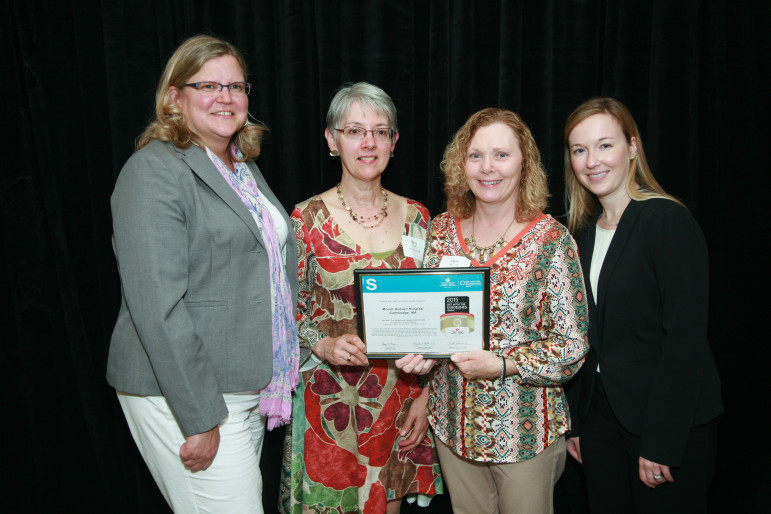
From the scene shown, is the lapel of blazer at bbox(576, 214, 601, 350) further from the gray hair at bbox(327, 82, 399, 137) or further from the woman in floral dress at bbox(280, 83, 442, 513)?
the gray hair at bbox(327, 82, 399, 137)

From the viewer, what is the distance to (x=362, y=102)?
6.44 ft

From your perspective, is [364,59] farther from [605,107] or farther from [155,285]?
[155,285]

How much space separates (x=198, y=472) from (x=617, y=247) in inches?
61.1

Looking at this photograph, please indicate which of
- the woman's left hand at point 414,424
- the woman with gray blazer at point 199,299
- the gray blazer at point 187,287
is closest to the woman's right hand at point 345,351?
the woman with gray blazer at point 199,299

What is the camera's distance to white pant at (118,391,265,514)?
5.11 ft

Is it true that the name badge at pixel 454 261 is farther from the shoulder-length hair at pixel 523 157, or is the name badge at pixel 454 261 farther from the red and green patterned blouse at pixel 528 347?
the shoulder-length hair at pixel 523 157

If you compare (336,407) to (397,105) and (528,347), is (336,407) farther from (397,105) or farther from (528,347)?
(397,105)

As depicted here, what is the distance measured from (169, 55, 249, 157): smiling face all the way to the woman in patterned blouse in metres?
0.82

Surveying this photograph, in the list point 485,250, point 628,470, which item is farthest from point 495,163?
point 628,470

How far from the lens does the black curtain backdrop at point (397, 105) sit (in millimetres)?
2346

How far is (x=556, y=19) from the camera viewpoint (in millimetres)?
2332

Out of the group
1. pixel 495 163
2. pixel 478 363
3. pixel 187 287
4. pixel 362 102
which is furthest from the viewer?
pixel 362 102

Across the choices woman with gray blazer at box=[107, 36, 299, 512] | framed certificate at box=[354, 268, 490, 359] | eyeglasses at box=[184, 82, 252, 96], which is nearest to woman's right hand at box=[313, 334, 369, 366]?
framed certificate at box=[354, 268, 490, 359]

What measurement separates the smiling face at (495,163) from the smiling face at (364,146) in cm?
41
